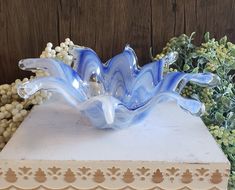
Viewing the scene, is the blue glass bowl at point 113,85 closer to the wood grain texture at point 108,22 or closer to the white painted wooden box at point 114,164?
the white painted wooden box at point 114,164

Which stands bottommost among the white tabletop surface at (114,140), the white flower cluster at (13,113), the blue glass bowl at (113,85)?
the white flower cluster at (13,113)

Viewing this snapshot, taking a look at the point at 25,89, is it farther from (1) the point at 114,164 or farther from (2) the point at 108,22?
(2) the point at 108,22

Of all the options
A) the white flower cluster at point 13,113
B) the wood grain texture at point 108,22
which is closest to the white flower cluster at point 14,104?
the white flower cluster at point 13,113

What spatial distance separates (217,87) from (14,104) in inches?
18.9

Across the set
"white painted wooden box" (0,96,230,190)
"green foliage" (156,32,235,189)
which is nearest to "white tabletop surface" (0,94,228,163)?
"white painted wooden box" (0,96,230,190)

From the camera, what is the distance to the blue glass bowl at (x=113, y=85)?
738 mm

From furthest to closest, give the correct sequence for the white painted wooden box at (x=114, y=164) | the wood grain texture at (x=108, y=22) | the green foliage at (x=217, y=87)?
the wood grain texture at (x=108, y=22), the green foliage at (x=217, y=87), the white painted wooden box at (x=114, y=164)

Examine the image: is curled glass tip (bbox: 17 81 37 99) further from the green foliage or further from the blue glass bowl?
the green foliage

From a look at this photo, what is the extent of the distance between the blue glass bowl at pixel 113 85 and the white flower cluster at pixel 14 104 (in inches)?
3.0

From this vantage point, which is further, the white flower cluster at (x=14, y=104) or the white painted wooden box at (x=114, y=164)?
the white flower cluster at (x=14, y=104)

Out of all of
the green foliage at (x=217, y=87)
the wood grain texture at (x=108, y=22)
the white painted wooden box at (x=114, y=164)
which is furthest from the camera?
the wood grain texture at (x=108, y=22)

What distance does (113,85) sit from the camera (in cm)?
96

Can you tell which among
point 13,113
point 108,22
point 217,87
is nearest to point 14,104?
point 13,113

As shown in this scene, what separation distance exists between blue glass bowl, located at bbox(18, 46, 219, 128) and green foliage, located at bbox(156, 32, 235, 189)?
0.45 ft
